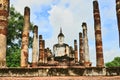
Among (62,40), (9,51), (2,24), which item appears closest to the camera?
(2,24)

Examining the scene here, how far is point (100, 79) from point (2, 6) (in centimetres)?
530

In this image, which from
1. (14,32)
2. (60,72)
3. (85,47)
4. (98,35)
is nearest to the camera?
(60,72)

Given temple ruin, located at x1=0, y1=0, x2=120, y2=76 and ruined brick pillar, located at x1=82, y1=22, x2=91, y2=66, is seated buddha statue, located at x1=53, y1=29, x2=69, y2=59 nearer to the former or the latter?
temple ruin, located at x1=0, y1=0, x2=120, y2=76

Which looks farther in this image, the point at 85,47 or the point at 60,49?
the point at 60,49

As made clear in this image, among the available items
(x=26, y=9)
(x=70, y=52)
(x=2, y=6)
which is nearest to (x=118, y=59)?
(x=70, y=52)

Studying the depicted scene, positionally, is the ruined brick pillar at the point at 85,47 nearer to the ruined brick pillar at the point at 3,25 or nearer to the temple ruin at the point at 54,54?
the temple ruin at the point at 54,54

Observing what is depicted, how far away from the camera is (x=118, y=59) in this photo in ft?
138

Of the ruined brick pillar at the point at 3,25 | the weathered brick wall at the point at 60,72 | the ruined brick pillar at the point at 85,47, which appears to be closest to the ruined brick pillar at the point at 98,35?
the ruined brick pillar at the point at 85,47

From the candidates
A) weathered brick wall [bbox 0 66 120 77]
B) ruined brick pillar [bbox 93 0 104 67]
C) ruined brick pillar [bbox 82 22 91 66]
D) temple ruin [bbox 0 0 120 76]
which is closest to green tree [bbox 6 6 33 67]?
temple ruin [bbox 0 0 120 76]

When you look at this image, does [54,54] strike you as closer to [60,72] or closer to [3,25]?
[3,25]

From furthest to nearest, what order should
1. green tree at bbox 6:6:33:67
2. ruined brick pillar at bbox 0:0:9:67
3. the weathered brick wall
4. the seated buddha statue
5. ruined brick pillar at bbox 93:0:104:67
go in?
the seated buddha statue
green tree at bbox 6:6:33:67
ruined brick pillar at bbox 93:0:104:67
ruined brick pillar at bbox 0:0:9:67
the weathered brick wall

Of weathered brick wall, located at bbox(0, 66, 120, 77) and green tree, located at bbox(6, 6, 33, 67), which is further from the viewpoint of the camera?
green tree, located at bbox(6, 6, 33, 67)

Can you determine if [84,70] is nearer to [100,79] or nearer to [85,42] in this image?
[100,79]

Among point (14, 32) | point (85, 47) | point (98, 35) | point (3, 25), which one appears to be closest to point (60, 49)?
point (14, 32)
